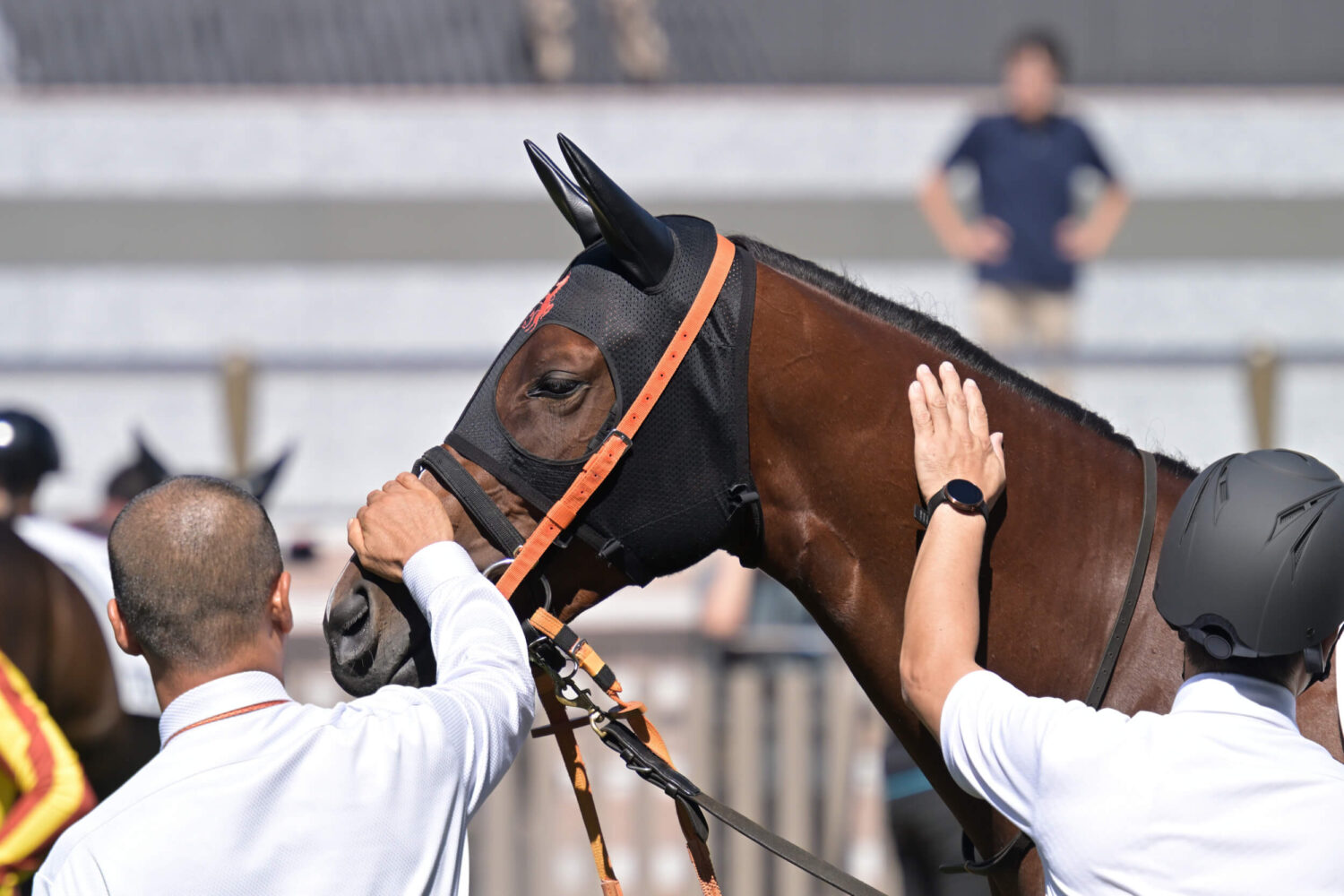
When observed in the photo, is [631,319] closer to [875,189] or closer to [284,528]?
[284,528]

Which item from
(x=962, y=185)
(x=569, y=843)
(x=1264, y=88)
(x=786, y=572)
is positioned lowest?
(x=569, y=843)

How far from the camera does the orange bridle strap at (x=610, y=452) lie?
221 cm

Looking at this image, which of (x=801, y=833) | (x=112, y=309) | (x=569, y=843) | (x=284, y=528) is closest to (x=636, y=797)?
(x=569, y=843)

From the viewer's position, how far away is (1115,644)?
7.20 ft

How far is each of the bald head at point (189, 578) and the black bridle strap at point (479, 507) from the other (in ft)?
1.24

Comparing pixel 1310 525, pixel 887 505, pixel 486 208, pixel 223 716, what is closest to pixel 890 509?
pixel 887 505

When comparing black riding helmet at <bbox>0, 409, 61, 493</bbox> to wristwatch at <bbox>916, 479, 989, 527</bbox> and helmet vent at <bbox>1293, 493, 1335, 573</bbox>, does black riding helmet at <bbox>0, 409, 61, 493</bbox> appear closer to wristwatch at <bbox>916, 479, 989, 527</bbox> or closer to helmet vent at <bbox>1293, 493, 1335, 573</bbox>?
wristwatch at <bbox>916, 479, 989, 527</bbox>

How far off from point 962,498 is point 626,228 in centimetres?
64

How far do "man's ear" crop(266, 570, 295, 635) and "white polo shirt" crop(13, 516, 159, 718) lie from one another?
7.00 ft

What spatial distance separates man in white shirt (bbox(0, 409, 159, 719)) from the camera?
3.95 m

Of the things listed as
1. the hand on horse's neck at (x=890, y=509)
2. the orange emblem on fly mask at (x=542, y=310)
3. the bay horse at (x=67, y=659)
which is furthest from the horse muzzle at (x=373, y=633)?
the bay horse at (x=67, y=659)

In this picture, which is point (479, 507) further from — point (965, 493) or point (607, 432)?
point (965, 493)

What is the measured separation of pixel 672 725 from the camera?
5.15 metres

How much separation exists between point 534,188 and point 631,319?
764 cm
